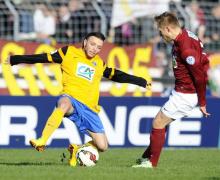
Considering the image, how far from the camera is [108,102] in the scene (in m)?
16.2

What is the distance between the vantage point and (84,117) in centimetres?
1123

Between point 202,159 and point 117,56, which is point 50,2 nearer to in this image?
point 117,56

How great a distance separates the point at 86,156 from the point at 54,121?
76 centimetres

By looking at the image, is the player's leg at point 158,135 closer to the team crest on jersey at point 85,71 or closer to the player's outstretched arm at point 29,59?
the team crest on jersey at point 85,71

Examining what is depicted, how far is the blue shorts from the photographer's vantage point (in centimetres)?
1113

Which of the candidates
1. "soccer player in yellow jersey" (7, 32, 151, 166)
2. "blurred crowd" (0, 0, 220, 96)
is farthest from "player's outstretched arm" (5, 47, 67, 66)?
"blurred crowd" (0, 0, 220, 96)

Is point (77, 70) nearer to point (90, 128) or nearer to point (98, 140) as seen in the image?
point (90, 128)

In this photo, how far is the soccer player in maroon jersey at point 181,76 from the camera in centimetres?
1085

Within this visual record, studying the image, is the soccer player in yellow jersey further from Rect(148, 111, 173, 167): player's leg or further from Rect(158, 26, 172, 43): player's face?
Rect(158, 26, 172, 43): player's face

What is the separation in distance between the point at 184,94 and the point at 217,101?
230 inches

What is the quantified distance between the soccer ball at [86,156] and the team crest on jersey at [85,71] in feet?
3.23

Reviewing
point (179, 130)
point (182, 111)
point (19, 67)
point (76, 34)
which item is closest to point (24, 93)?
point (19, 67)

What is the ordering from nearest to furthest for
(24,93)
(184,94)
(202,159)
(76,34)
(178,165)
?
(184,94) → (178,165) → (202,159) → (24,93) → (76,34)

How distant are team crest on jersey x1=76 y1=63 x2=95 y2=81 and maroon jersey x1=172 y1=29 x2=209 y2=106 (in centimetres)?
116
